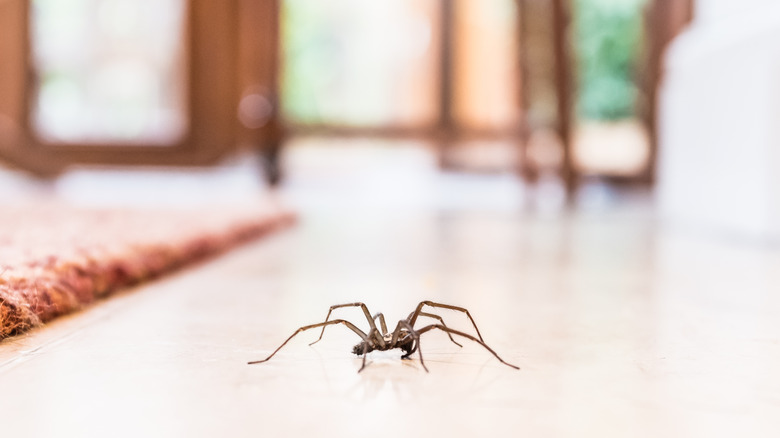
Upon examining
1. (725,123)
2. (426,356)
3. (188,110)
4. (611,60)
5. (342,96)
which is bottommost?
(426,356)

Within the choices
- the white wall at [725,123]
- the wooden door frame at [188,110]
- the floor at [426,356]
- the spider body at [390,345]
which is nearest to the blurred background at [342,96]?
the wooden door frame at [188,110]

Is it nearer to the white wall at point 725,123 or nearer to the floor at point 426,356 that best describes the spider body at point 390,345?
the floor at point 426,356

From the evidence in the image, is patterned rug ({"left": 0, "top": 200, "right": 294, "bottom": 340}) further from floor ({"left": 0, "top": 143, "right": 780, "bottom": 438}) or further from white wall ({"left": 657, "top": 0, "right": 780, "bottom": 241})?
white wall ({"left": 657, "top": 0, "right": 780, "bottom": 241})

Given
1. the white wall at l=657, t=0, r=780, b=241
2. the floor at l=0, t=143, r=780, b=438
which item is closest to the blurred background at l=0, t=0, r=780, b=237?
the white wall at l=657, t=0, r=780, b=241

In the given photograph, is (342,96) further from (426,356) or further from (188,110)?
(426,356)

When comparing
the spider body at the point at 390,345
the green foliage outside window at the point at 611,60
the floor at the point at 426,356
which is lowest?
the floor at the point at 426,356

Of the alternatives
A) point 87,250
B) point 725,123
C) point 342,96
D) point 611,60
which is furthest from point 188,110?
point 87,250
